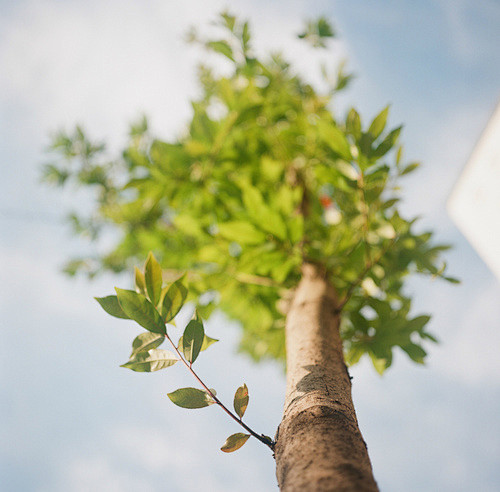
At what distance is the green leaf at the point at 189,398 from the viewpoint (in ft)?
1.89

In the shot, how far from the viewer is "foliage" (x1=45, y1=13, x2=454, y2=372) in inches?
42.3

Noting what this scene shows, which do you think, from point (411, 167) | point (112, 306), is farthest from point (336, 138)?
point (112, 306)

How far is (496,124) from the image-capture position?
9.28ft

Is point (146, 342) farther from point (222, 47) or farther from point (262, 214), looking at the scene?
point (222, 47)

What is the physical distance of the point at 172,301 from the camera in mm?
628

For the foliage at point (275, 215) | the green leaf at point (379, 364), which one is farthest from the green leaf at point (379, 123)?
the green leaf at point (379, 364)

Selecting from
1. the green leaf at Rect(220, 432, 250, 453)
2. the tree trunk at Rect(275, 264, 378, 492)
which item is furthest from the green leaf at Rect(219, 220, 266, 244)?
the green leaf at Rect(220, 432, 250, 453)

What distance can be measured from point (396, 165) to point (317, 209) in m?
0.77

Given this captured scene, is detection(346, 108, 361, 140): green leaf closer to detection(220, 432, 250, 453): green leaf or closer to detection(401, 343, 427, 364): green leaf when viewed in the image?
detection(401, 343, 427, 364): green leaf

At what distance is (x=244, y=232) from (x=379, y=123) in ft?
1.83

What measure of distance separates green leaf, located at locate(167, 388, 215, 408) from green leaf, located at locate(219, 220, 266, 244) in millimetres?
673

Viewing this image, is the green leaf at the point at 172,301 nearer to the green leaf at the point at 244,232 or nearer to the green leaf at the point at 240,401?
the green leaf at the point at 240,401

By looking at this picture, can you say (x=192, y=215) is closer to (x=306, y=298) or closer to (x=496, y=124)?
(x=306, y=298)

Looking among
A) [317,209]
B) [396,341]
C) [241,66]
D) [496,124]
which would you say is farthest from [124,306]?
[496,124]
